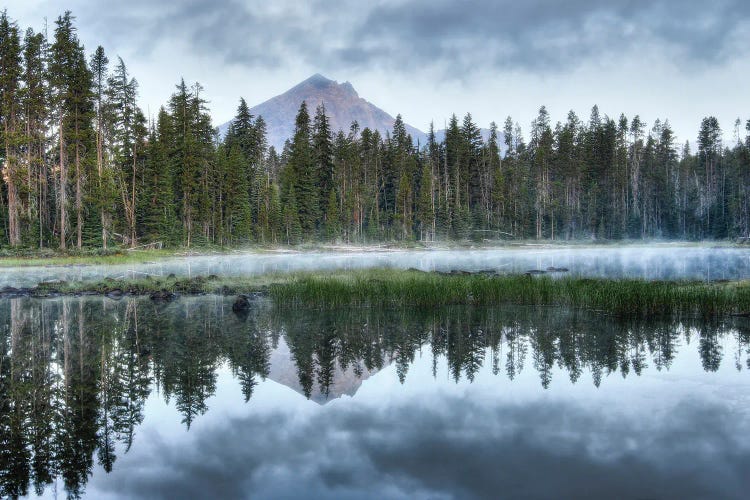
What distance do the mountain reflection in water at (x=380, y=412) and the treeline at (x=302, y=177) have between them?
33112 millimetres

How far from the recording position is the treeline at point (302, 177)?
4300 cm

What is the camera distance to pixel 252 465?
7.21 meters

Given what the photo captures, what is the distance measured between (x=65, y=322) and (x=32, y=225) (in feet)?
99.4

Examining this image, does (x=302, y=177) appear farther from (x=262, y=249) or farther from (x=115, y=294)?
(x=115, y=294)

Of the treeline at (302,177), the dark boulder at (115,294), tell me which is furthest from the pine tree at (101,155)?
the dark boulder at (115,294)

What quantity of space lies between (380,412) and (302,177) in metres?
61.4

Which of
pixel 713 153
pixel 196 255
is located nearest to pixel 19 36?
pixel 196 255

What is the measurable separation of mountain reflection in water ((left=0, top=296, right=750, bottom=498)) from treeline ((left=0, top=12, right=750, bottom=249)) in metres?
33.1

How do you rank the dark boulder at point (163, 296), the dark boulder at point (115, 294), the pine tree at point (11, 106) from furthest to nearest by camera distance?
the pine tree at point (11, 106), the dark boulder at point (115, 294), the dark boulder at point (163, 296)

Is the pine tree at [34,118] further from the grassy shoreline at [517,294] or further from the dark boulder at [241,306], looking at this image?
the dark boulder at [241,306]

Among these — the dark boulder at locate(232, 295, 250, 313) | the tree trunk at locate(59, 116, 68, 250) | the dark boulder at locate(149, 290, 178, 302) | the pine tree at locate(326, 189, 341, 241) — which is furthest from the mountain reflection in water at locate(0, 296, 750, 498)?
the pine tree at locate(326, 189, 341, 241)

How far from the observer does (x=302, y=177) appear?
68812 millimetres

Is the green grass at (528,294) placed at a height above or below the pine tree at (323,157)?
below

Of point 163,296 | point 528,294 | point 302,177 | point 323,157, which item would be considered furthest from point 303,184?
point 528,294
